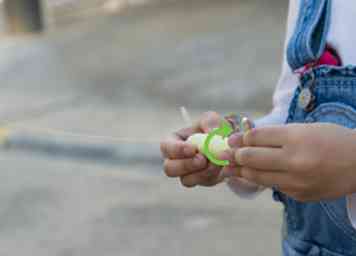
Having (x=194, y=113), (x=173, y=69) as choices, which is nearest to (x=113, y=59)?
(x=173, y=69)

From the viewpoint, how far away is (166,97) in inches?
208

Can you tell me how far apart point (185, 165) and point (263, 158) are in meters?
0.26

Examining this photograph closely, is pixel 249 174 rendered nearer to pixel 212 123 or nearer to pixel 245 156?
pixel 245 156

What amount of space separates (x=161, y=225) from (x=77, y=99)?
2348 millimetres

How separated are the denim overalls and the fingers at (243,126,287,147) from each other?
0.17 meters

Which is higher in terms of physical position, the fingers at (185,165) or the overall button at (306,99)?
the overall button at (306,99)

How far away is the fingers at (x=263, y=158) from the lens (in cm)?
94

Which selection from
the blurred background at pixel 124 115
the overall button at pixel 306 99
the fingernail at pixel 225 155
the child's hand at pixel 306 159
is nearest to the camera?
the child's hand at pixel 306 159

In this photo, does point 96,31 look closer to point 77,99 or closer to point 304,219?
point 77,99

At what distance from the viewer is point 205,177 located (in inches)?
48.4

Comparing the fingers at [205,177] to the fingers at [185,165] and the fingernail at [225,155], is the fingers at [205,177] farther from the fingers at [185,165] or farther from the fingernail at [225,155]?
the fingernail at [225,155]

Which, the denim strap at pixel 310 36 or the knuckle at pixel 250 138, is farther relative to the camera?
the denim strap at pixel 310 36

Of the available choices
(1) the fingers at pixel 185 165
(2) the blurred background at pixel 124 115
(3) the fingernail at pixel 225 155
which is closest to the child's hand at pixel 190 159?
(1) the fingers at pixel 185 165

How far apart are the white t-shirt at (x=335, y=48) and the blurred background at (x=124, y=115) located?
1.87m
